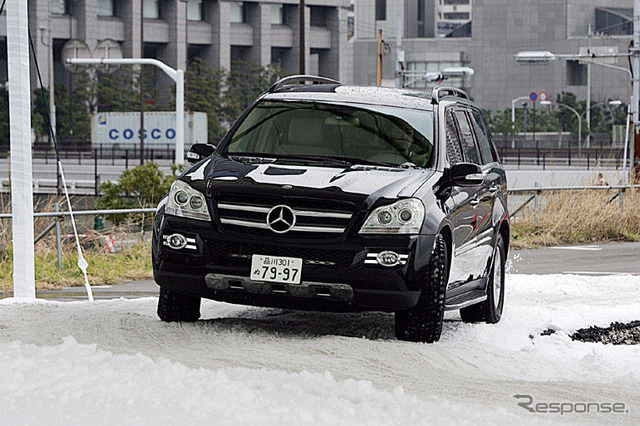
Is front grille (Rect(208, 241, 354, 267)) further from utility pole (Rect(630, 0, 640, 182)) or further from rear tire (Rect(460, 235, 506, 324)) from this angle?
utility pole (Rect(630, 0, 640, 182))

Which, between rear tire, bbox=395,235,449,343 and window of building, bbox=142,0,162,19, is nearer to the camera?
rear tire, bbox=395,235,449,343

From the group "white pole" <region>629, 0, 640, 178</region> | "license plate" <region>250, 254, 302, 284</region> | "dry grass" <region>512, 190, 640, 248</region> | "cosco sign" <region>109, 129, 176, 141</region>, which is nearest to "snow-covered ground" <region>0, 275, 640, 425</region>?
"license plate" <region>250, 254, 302, 284</region>

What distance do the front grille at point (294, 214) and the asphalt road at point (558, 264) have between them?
6228 mm

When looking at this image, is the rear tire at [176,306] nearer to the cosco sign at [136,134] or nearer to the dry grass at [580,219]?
the dry grass at [580,219]

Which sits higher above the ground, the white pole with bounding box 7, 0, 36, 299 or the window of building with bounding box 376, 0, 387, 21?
the window of building with bounding box 376, 0, 387, 21

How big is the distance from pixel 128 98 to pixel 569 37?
2318 inches

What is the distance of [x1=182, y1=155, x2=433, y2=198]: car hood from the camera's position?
816 cm

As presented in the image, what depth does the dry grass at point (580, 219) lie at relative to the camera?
23.4 m

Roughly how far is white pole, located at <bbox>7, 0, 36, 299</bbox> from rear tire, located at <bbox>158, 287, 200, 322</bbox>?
231 cm

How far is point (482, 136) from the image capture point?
1089 centimetres

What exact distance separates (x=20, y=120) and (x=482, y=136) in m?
3.97

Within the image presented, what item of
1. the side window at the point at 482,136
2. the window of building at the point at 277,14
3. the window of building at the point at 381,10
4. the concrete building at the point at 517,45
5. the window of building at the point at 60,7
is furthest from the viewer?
the window of building at the point at 381,10

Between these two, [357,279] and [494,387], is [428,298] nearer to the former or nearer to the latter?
[357,279]

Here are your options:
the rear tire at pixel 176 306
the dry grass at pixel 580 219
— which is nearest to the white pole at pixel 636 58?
the dry grass at pixel 580 219
